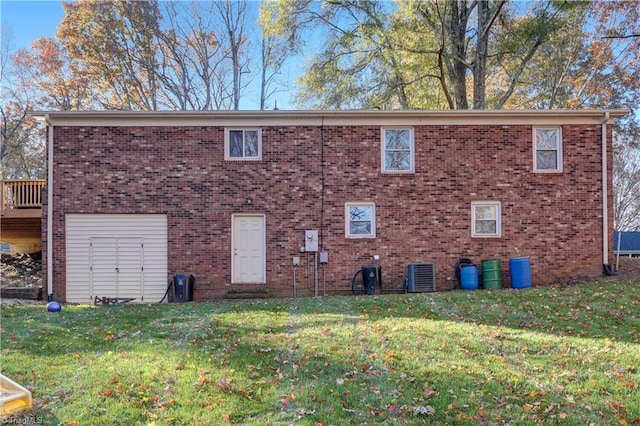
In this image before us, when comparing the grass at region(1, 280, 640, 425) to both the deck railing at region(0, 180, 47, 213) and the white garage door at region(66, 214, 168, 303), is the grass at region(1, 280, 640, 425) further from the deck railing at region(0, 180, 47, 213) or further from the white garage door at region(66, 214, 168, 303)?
the deck railing at region(0, 180, 47, 213)

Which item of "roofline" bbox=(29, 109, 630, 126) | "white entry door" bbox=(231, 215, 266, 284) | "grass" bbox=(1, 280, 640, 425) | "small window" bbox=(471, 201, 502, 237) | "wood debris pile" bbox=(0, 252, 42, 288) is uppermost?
"roofline" bbox=(29, 109, 630, 126)

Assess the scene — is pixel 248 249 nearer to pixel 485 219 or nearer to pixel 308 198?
pixel 308 198

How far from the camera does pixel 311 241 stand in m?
12.1

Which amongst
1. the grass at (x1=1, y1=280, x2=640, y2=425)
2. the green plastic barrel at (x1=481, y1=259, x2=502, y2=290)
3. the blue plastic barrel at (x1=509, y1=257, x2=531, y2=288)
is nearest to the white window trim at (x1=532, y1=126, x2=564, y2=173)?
the blue plastic barrel at (x1=509, y1=257, x2=531, y2=288)

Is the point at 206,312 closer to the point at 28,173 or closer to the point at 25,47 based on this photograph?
the point at 25,47

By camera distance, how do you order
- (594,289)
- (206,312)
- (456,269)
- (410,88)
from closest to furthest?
1. (206,312)
2. (594,289)
3. (456,269)
4. (410,88)

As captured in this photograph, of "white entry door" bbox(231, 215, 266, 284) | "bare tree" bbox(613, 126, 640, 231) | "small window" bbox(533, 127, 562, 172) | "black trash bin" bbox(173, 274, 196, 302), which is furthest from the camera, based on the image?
"bare tree" bbox(613, 126, 640, 231)

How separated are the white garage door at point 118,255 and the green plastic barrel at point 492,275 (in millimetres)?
8668

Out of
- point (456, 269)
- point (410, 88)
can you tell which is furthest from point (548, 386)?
point (410, 88)

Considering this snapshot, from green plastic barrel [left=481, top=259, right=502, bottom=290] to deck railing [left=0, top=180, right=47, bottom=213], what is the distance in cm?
1382

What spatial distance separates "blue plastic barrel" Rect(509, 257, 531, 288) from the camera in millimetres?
11766

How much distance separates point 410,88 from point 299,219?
12.9m

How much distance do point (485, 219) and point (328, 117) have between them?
5.25 m

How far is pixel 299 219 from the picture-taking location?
12.2 m
